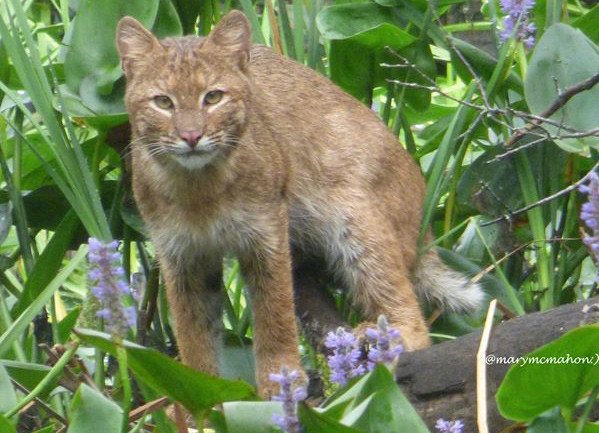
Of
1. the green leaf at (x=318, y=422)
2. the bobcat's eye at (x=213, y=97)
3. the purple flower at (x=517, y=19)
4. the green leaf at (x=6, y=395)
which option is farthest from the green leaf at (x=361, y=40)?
the green leaf at (x=318, y=422)

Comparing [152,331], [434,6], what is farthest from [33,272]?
[434,6]

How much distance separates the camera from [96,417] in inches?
102

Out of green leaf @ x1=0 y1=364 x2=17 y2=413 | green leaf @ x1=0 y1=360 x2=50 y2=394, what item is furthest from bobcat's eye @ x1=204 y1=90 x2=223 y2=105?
green leaf @ x1=0 y1=364 x2=17 y2=413

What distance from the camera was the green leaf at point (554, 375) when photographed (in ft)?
7.73

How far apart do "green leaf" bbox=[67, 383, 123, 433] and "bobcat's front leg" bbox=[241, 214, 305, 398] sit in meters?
1.41

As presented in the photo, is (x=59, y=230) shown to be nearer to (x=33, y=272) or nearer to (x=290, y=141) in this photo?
(x=33, y=272)

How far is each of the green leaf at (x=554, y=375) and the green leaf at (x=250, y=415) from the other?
18.0 inches

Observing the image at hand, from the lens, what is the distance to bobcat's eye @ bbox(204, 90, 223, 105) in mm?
3680

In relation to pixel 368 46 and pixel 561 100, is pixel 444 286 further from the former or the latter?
pixel 561 100

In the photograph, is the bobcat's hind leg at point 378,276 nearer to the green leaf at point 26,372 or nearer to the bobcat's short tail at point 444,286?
the bobcat's short tail at point 444,286

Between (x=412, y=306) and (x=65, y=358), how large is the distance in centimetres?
208

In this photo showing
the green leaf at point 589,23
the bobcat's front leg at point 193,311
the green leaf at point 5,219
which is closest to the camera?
the bobcat's front leg at point 193,311

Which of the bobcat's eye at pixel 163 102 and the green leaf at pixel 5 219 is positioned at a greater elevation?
the bobcat's eye at pixel 163 102

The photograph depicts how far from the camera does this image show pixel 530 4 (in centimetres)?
386
